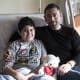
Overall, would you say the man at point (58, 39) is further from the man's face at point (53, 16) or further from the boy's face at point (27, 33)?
the boy's face at point (27, 33)

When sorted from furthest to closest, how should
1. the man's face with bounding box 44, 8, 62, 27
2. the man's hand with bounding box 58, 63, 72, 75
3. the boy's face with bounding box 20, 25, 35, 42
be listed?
the man's face with bounding box 44, 8, 62, 27
the boy's face with bounding box 20, 25, 35, 42
the man's hand with bounding box 58, 63, 72, 75

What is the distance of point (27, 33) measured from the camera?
1766mm

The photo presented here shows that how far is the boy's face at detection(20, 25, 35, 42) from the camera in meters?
1.76

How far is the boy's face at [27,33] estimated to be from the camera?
5.78 feet

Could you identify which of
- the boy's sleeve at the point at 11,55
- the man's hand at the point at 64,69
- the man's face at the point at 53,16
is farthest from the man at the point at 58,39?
the boy's sleeve at the point at 11,55

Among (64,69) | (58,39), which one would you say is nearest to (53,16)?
(58,39)

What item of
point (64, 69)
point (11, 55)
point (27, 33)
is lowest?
point (64, 69)

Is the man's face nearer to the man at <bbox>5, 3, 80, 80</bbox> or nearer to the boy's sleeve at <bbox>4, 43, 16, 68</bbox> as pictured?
the man at <bbox>5, 3, 80, 80</bbox>

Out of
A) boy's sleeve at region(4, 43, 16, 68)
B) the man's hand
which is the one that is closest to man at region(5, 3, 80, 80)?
the man's hand

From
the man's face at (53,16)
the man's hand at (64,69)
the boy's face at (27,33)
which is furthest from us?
the man's face at (53,16)

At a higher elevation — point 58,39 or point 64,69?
point 58,39

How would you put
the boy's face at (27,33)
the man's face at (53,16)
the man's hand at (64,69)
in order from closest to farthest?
the man's hand at (64,69)
the boy's face at (27,33)
the man's face at (53,16)

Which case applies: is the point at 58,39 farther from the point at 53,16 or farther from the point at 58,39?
the point at 53,16

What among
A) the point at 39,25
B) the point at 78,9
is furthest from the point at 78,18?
the point at 39,25
